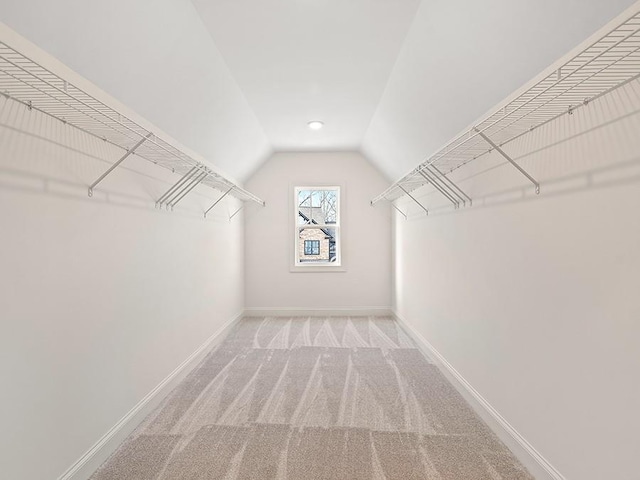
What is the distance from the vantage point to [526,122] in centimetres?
185

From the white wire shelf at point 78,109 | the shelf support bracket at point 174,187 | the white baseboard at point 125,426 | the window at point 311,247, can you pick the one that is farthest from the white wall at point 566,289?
the window at point 311,247

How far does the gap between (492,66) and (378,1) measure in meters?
0.69

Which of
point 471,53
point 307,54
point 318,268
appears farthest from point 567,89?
point 318,268

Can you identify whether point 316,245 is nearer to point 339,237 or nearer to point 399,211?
point 339,237

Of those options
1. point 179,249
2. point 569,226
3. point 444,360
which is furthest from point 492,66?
point 179,249

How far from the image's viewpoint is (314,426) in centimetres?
239

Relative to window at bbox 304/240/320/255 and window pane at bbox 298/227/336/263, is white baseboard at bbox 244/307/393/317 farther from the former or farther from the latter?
window at bbox 304/240/320/255

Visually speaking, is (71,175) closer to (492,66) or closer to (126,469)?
(126,469)

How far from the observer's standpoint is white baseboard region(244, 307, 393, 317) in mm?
5602

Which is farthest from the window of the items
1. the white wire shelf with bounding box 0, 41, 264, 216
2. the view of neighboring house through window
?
the white wire shelf with bounding box 0, 41, 264, 216

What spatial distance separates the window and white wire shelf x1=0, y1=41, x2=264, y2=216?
292 cm

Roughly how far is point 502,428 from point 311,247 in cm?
398

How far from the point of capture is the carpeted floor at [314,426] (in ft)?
6.41

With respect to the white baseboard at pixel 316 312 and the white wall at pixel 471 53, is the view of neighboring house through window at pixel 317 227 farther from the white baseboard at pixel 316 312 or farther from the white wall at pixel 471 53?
the white wall at pixel 471 53
